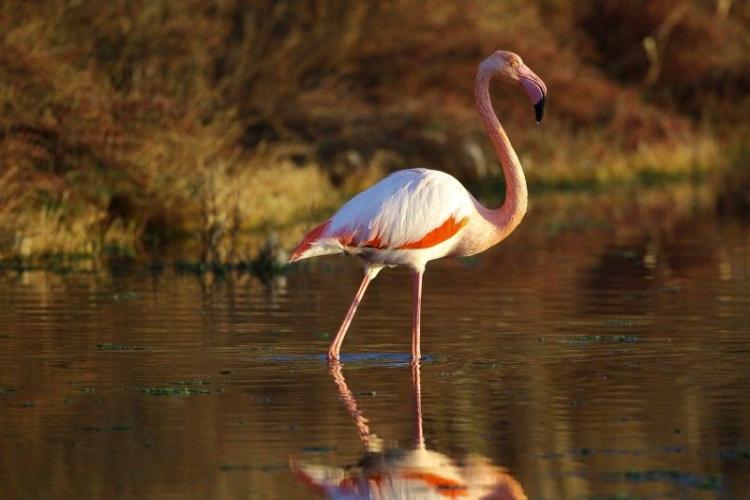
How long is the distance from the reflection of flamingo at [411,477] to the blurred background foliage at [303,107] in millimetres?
9245

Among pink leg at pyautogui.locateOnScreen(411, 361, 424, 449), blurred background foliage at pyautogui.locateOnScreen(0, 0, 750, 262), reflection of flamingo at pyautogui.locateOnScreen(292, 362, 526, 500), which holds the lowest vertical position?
reflection of flamingo at pyautogui.locateOnScreen(292, 362, 526, 500)

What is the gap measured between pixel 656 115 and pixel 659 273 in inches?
714

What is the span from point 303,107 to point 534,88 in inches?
569

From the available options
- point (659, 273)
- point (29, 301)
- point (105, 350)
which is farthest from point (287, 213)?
point (105, 350)

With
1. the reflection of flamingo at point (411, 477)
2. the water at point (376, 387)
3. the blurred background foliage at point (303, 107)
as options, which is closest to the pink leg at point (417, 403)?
the water at point (376, 387)

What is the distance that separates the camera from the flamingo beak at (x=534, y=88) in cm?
1056

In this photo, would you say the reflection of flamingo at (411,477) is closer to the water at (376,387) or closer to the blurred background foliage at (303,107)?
the water at (376,387)

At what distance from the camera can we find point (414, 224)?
1004 centimetres

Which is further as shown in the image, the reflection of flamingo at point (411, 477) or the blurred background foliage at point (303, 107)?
the blurred background foliage at point (303, 107)

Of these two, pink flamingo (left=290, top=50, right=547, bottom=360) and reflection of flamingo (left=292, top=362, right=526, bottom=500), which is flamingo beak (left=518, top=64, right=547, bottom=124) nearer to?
pink flamingo (left=290, top=50, right=547, bottom=360)

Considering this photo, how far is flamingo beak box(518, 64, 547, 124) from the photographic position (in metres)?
10.6

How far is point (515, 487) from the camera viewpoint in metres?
6.65

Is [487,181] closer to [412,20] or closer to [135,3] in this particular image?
[412,20]

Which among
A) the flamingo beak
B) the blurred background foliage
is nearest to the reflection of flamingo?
the flamingo beak
